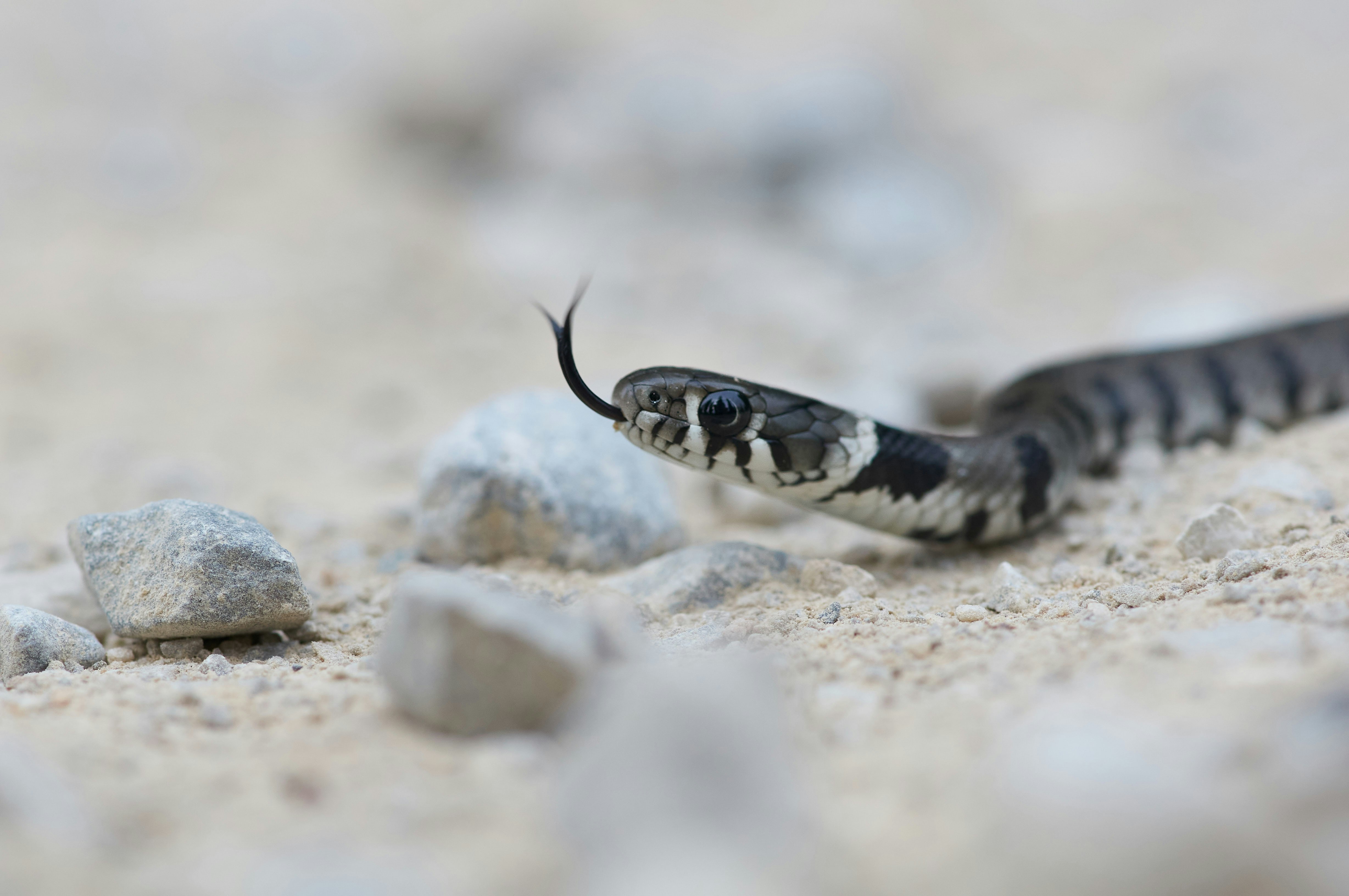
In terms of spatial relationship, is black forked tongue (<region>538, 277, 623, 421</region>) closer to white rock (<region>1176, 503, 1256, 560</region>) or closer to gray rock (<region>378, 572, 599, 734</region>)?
gray rock (<region>378, 572, 599, 734</region>)

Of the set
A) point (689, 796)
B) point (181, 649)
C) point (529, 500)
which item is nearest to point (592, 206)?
point (529, 500)

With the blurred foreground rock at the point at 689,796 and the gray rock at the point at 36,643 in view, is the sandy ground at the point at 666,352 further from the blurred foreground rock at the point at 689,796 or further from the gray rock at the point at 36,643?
the gray rock at the point at 36,643

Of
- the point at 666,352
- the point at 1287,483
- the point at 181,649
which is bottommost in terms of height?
the point at 181,649

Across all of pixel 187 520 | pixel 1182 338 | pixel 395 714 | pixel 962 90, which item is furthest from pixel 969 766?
pixel 962 90

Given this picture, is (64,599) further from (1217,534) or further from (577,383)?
(1217,534)

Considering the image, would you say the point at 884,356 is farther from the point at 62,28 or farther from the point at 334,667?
the point at 62,28

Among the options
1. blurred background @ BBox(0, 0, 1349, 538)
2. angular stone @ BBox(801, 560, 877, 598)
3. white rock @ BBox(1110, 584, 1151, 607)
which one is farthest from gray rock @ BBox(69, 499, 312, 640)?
white rock @ BBox(1110, 584, 1151, 607)

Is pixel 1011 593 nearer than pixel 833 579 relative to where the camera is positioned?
Yes
